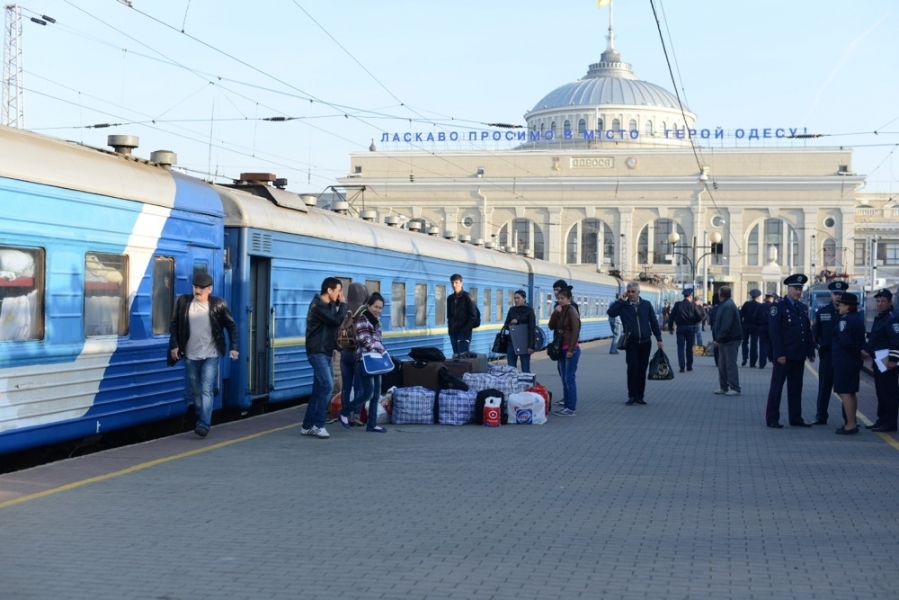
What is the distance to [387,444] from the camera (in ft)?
44.2

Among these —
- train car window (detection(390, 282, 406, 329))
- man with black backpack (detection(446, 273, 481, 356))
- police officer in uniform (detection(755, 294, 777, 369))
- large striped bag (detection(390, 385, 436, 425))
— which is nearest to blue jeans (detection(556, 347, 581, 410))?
large striped bag (detection(390, 385, 436, 425))

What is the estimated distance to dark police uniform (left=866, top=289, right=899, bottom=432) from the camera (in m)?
14.9

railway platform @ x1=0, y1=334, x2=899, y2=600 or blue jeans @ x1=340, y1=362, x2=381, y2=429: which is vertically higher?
blue jeans @ x1=340, y1=362, x2=381, y2=429

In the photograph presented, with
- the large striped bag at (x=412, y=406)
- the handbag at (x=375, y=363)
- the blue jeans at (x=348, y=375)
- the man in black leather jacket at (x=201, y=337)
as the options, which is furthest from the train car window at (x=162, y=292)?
the large striped bag at (x=412, y=406)

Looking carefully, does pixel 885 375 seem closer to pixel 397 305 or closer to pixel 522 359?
pixel 522 359

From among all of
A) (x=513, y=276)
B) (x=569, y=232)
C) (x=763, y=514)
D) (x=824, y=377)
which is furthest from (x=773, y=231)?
(x=763, y=514)

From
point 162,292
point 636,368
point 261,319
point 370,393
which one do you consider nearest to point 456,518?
point 370,393

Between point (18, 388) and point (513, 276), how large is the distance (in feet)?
Answer: 84.8

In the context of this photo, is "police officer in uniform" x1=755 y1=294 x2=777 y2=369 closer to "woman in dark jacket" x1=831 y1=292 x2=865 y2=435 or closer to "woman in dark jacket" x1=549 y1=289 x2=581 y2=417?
"woman in dark jacket" x1=549 y1=289 x2=581 y2=417

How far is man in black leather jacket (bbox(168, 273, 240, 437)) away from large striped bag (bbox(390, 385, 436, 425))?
9.17ft

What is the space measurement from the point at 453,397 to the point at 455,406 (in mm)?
109

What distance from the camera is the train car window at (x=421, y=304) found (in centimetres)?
2441

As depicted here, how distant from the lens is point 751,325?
29391 millimetres

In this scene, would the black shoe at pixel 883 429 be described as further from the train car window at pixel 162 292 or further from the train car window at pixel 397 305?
the train car window at pixel 397 305
